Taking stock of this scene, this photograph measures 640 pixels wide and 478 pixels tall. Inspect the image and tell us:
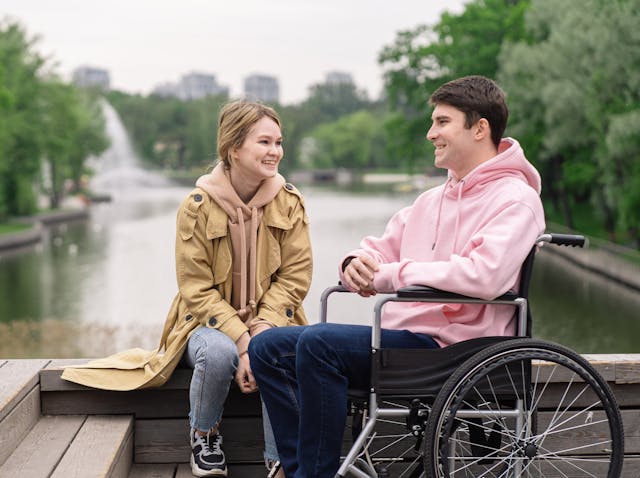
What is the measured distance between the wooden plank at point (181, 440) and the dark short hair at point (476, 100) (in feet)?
3.94

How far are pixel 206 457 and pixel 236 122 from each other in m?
1.04

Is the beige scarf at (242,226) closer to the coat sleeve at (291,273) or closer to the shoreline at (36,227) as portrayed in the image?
the coat sleeve at (291,273)

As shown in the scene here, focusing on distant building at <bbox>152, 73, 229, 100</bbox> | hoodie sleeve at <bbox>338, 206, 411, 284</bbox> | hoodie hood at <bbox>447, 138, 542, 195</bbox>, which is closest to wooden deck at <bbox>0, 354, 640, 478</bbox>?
hoodie sleeve at <bbox>338, 206, 411, 284</bbox>

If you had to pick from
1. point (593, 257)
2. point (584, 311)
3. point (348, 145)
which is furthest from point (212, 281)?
point (348, 145)

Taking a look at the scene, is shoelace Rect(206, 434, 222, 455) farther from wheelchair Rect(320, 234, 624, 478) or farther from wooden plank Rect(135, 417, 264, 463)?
wheelchair Rect(320, 234, 624, 478)

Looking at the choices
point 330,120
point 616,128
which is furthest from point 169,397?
point 330,120

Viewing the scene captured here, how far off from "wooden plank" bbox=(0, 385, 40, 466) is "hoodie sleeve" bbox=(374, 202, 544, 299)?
1173mm

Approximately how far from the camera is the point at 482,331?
2.47m

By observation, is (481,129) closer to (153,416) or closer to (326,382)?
(326,382)

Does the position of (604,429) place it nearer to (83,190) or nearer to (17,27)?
(17,27)

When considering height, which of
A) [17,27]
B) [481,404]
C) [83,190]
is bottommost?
[83,190]

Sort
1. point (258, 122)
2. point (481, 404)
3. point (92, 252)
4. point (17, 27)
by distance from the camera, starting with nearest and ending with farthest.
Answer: point (481, 404)
point (258, 122)
point (92, 252)
point (17, 27)

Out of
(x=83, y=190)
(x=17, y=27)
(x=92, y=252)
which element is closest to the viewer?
(x=92, y=252)

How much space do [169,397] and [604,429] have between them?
4.56 ft
